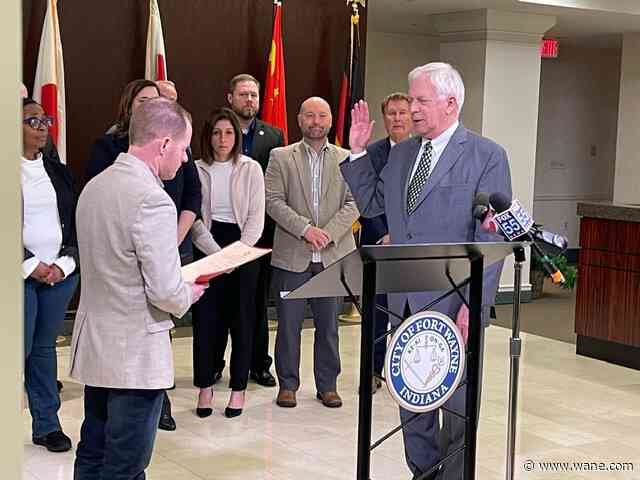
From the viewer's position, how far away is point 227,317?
15.2 ft

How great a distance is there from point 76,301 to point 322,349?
2.17 metres

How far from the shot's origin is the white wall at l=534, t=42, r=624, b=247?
39.6 feet

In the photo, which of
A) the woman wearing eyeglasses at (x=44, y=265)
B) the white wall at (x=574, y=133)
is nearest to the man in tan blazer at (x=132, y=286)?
the woman wearing eyeglasses at (x=44, y=265)

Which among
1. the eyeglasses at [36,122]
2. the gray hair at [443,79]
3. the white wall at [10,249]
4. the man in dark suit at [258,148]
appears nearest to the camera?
the white wall at [10,249]

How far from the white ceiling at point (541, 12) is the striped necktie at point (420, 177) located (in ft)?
16.4

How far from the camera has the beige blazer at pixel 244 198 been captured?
14.8 ft

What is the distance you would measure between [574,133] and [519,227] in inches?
406

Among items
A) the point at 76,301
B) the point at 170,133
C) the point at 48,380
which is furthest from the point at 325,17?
the point at 170,133

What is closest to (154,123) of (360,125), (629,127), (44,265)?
(360,125)

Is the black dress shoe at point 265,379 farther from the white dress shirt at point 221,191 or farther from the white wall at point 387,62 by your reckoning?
the white wall at point 387,62

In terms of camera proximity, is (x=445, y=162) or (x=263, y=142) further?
(x=263, y=142)

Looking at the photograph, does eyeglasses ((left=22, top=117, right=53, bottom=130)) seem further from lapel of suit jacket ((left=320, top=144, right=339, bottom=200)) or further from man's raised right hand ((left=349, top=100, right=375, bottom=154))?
lapel of suit jacket ((left=320, top=144, right=339, bottom=200))

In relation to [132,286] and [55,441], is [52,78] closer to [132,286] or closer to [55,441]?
[55,441]

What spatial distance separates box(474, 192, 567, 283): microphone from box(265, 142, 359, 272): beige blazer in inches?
88.5
